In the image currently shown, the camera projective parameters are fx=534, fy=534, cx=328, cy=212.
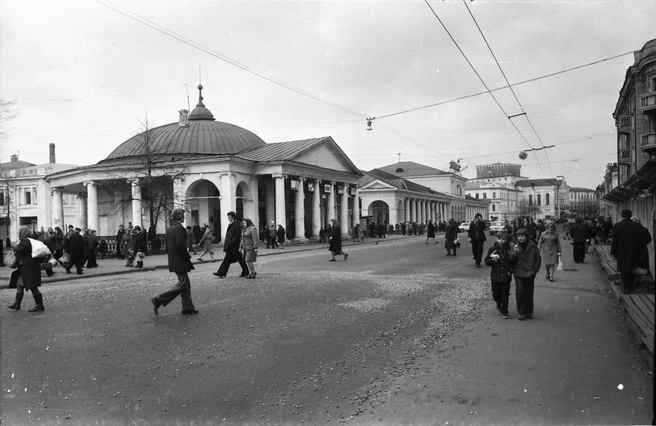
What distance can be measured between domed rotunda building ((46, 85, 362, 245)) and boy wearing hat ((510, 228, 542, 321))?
27.4 metres

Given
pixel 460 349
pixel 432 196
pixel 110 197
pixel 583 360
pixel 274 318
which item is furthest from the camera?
pixel 432 196

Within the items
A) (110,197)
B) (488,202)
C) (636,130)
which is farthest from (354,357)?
(488,202)

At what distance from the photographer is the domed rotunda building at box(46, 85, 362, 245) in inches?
1547

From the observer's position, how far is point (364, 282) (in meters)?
14.3

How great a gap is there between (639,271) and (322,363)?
24.3 feet

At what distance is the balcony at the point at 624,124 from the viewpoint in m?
44.7

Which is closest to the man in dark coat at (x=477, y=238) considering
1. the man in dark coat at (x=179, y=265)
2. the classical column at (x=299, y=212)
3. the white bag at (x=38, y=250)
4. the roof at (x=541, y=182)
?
the man in dark coat at (x=179, y=265)

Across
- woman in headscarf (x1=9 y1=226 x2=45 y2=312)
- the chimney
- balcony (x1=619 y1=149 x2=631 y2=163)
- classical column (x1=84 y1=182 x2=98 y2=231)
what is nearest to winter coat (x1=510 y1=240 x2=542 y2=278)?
woman in headscarf (x1=9 y1=226 x2=45 y2=312)

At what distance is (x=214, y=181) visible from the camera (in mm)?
39469

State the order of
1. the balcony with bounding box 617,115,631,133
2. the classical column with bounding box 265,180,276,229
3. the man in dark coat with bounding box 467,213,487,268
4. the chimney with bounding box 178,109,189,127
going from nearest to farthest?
1. the man in dark coat with bounding box 467,213,487,268
2. the balcony with bounding box 617,115,631,133
3. the classical column with bounding box 265,180,276,229
4. the chimney with bounding box 178,109,189,127

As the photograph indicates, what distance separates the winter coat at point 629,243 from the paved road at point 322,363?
0.91 meters

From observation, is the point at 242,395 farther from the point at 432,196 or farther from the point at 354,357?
the point at 432,196

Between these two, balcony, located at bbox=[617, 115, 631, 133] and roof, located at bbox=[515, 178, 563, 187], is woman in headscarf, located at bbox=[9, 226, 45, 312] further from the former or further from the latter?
roof, located at bbox=[515, 178, 563, 187]

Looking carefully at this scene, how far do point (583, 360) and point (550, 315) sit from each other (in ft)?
10.3
